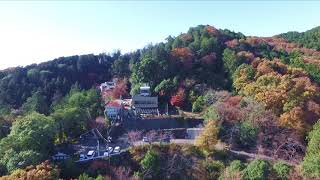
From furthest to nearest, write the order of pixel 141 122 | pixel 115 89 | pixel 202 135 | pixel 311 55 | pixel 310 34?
pixel 310 34 → pixel 311 55 → pixel 115 89 → pixel 141 122 → pixel 202 135

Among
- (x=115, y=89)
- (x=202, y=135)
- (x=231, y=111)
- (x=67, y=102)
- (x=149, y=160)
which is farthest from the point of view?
(x=115, y=89)

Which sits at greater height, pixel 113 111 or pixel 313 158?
pixel 113 111

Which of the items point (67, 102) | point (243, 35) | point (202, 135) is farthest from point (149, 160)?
point (243, 35)

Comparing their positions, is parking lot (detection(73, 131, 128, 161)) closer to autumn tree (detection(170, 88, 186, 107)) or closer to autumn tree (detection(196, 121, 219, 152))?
autumn tree (detection(196, 121, 219, 152))

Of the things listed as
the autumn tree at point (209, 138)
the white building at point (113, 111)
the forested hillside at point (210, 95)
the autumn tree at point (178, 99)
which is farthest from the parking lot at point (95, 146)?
the autumn tree at point (178, 99)

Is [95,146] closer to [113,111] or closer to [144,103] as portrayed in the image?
[113,111]

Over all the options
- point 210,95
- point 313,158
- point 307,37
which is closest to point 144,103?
point 210,95

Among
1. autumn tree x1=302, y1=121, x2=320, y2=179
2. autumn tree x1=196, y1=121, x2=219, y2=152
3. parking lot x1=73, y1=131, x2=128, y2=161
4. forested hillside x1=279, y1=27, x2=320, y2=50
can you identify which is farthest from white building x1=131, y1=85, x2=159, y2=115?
forested hillside x1=279, y1=27, x2=320, y2=50

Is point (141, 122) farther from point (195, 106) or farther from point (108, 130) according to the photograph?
point (195, 106)
